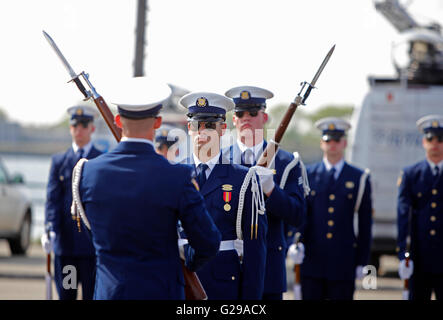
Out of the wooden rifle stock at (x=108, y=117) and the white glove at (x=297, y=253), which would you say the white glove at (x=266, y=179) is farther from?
the white glove at (x=297, y=253)

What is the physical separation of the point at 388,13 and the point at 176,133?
27.1ft

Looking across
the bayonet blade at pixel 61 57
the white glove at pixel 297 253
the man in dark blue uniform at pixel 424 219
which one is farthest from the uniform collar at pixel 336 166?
the bayonet blade at pixel 61 57

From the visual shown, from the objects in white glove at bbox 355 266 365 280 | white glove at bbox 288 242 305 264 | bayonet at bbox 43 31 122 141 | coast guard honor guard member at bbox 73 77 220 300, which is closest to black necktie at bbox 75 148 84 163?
white glove at bbox 288 242 305 264

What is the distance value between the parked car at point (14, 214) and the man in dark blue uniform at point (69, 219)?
265 inches

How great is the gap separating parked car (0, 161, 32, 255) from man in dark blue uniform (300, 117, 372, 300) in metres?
7.63

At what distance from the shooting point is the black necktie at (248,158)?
5723 millimetres

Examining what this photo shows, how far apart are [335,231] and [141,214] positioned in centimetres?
391

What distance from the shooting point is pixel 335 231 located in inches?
293

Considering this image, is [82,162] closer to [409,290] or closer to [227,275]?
[227,275]

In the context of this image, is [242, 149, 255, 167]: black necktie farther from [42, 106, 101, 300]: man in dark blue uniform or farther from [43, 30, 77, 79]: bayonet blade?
[42, 106, 101, 300]: man in dark blue uniform

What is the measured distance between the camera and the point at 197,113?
5.03m
